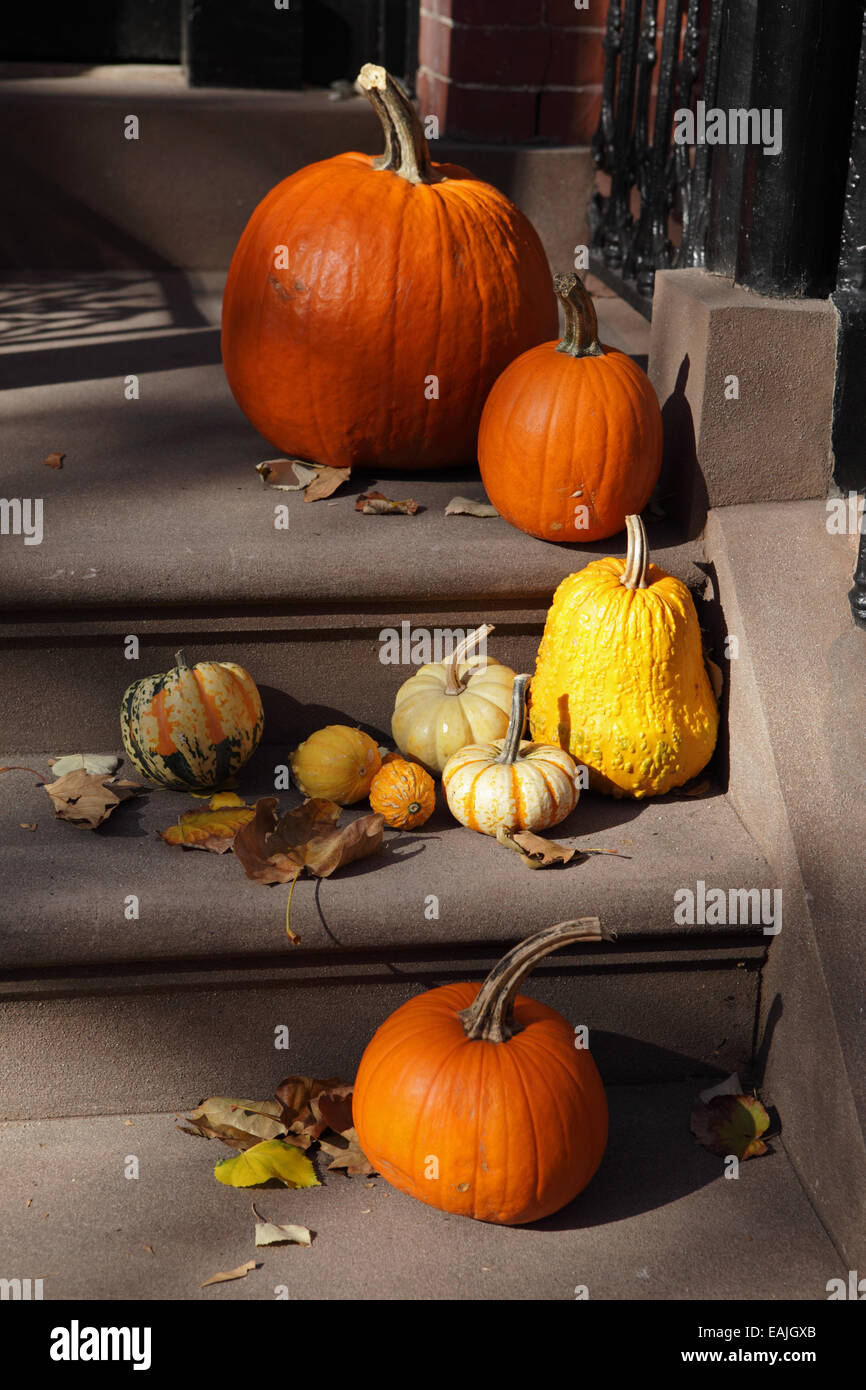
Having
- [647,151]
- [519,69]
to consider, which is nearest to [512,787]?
[647,151]

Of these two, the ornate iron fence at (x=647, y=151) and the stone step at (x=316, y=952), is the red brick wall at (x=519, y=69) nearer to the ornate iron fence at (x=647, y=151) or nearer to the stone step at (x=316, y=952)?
the ornate iron fence at (x=647, y=151)

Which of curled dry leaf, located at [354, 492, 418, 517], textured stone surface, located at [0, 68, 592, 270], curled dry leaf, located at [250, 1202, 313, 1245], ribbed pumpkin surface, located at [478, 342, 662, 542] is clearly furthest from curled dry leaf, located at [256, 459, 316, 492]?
textured stone surface, located at [0, 68, 592, 270]

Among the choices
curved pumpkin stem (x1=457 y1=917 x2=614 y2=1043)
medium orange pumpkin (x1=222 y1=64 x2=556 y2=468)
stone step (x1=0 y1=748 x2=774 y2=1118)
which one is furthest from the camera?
medium orange pumpkin (x1=222 y1=64 x2=556 y2=468)

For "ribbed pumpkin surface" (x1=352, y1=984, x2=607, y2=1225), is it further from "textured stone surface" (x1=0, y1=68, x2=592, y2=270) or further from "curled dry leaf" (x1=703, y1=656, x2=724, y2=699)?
"textured stone surface" (x1=0, y1=68, x2=592, y2=270)

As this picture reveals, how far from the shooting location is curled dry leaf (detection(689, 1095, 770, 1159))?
84.3 inches

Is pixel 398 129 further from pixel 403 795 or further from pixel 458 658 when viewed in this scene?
pixel 403 795

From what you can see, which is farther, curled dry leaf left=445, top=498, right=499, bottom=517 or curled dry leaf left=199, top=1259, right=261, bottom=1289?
curled dry leaf left=445, top=498, right=499, bottom=517

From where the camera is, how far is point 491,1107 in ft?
6.19

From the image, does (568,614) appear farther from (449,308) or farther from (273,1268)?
(273,1268)

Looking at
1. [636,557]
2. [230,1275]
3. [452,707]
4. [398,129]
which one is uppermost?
[398,129]

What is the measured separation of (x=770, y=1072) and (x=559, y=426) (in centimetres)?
123

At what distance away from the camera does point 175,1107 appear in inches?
87.3

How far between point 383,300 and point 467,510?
46 centimetres

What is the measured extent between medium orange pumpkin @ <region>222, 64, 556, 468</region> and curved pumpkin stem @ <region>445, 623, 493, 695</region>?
1.96 ft
